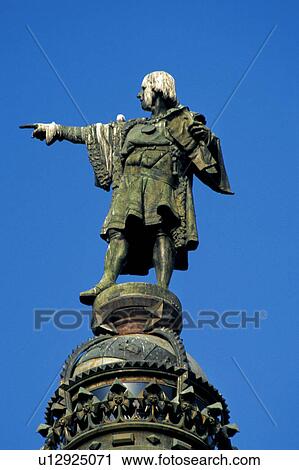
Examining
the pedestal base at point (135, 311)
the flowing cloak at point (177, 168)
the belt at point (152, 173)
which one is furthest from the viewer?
the belt at point (152, 173)

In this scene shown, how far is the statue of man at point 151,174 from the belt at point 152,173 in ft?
0.06

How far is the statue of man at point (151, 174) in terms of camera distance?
3228 cm

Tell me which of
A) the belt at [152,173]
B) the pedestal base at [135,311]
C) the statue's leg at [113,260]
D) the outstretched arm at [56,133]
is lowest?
the pedestal base at [135,311]

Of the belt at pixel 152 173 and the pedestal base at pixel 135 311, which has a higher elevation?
the belt at pixel 152 173

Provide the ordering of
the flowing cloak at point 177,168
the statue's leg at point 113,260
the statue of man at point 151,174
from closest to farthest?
the statue's leg at point 113,260
the statue of man at point 151,174
the flowing cloak at point 177,168

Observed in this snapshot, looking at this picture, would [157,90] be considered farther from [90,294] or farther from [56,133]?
[90,294]

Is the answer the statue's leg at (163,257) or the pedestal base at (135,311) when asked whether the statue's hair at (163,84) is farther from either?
the pedestal base at (135,311)

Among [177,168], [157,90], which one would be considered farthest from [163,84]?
[177,168]

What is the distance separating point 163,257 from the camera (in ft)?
105

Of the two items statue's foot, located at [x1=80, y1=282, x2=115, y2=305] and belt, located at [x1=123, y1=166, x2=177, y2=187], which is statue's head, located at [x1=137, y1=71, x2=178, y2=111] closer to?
belt, located at [x1=123, y1=166, x2=177, y2=187]

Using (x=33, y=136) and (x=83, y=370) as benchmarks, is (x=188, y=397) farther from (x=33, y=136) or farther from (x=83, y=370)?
(x=33, y=136)

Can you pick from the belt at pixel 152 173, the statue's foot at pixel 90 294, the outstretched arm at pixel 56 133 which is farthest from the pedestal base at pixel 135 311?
the outstretched arm at pixel 56 133

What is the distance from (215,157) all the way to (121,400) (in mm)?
7775

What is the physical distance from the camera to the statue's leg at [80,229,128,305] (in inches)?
1230
